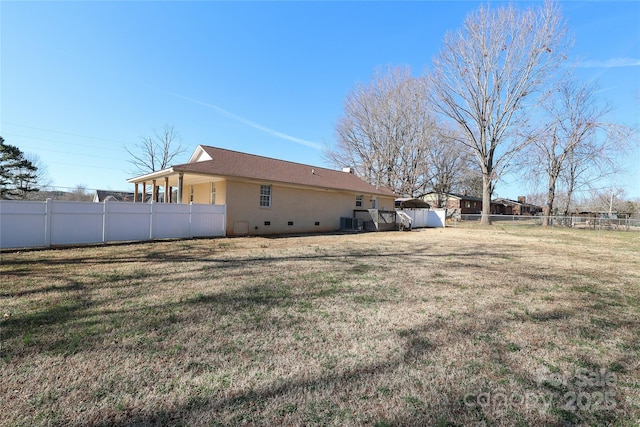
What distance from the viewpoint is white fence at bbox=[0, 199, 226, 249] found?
8.28 meters

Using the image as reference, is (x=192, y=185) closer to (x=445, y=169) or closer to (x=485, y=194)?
(x=485, y=194)

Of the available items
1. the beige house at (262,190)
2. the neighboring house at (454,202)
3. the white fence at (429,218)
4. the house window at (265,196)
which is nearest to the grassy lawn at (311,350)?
the beige house at (262,190)

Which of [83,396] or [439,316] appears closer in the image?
[83,396]

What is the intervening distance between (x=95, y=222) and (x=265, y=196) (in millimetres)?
7384

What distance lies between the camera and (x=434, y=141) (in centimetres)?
3219

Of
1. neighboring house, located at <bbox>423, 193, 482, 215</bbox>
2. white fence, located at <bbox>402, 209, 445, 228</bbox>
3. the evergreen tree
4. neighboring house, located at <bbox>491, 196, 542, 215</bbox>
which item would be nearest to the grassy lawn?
white fence, located at <bbox>402, 209, 445, 228</bbox>

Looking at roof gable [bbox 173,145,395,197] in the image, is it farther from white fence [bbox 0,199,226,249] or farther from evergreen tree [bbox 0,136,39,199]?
evergreen tree [bbox 0,136,39,199]

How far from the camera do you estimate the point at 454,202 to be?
47.0 meters

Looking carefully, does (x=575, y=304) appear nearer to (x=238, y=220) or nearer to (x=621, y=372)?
(x=621, y=372)

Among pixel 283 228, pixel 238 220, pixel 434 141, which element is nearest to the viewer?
pixel 238 220

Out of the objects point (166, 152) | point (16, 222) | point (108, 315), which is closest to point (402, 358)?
point (108, 315)

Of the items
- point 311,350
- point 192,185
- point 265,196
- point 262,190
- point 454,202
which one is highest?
point 454,202

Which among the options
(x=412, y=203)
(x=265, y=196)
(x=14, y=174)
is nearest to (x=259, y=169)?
(x=265, y=196)

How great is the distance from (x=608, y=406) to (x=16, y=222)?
12.3m
